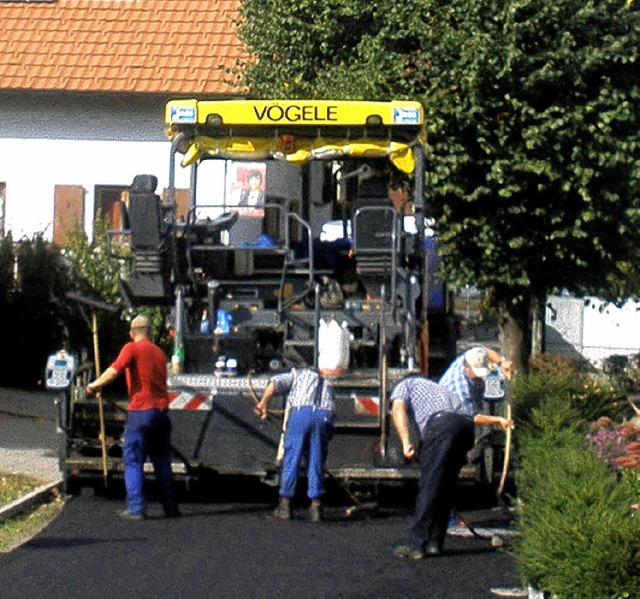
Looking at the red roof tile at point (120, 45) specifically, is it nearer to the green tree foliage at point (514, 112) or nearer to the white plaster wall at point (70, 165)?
the white plaster wall at point (70, 165)

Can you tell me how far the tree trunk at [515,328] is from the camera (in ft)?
63.0

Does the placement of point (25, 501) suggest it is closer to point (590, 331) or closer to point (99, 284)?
point (99, 284)

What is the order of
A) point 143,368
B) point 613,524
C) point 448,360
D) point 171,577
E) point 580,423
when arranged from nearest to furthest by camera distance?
point 613,524 → point 171,577 → point 143,368 → point 580,423 → point 448,360

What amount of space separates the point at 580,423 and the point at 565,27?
16.8 feet

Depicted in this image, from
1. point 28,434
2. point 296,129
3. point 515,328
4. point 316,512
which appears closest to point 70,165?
point 28,434

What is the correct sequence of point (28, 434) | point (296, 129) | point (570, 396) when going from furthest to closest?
point (28, 434) < point (570, 396) < point (296, 129)

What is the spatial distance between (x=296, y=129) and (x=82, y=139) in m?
11.4

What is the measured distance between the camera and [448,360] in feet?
52.5

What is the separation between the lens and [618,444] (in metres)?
11.9

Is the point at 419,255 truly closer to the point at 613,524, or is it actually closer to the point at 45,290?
the point at 613,524

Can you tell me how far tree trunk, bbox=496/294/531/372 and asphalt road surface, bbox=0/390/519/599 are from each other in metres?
6.22

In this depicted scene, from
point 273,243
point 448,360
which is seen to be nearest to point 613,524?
point 273,243

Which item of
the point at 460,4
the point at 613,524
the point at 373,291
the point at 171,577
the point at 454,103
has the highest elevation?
the point at 460,4

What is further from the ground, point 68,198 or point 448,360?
point 68,198
